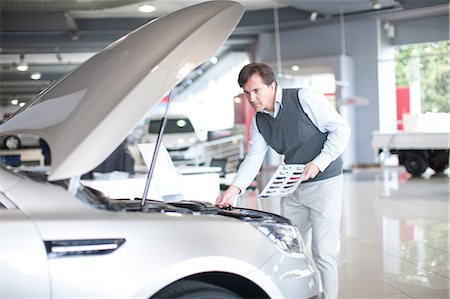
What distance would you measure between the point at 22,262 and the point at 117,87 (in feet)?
2.06

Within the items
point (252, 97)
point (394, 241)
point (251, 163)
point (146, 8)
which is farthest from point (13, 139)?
point (146, 8)

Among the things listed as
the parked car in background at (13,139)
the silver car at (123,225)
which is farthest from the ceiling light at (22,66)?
the silver car at (123,225)

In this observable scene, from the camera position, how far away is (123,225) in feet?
6.94

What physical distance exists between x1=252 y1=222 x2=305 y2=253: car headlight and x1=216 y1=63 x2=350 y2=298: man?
0.73 metres

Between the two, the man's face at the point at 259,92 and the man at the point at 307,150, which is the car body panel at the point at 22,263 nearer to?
the man at the point at 307,150

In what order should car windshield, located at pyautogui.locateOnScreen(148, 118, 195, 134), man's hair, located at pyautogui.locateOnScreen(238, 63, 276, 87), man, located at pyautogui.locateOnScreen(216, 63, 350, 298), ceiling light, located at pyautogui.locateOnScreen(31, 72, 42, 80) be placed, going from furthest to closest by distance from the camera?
ceiling light, located at pyautogui.locateOnScreen(31, 72, 42, 80), car windshield, located at pyautogui.locateOnScreen(148, 118, 195, 134), man, located at pyautogui.locateOnScreen(216, 63, 350, 298), man's hair, located at pyautogui.locateOnScreen(238, 63, 276, 87)

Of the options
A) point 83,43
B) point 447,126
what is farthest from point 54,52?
point 447,126

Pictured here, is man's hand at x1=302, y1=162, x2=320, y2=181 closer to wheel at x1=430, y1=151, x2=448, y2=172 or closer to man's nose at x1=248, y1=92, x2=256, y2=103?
man's nose at x1=248, y1=92, x2=256, y2=103

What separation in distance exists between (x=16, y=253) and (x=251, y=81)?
155cm

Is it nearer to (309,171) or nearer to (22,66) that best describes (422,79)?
(22,66)

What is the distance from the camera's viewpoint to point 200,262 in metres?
2.15

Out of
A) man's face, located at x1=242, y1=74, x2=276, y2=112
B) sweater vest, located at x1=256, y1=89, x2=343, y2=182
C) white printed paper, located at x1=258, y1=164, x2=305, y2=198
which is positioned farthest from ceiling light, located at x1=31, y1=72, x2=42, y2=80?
white printed paper, located at x1=258, y1=164, x2=305, y2=198

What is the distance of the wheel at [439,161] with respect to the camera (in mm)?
14117

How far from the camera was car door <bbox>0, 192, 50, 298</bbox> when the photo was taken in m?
1.94
